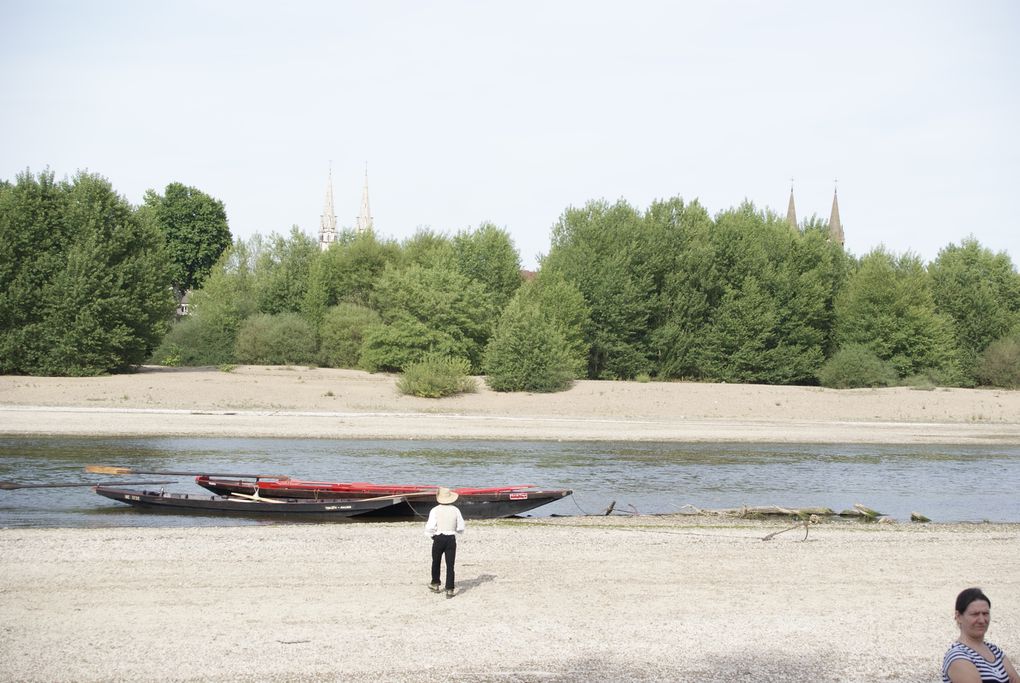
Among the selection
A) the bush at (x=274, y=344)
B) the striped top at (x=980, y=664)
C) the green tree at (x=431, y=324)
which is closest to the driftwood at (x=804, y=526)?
the striped top at (x=980, y=664)

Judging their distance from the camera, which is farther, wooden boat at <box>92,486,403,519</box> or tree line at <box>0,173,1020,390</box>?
tree line at <box>0,173,1020,390</box>

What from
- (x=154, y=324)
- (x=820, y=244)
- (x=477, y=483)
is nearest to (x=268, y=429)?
(x=477, y=483)

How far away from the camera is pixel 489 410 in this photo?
147 feet

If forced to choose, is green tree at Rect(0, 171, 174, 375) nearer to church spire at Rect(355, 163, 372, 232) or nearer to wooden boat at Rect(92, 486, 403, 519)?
wooden boat at Rect(92, 486, 403, 519)

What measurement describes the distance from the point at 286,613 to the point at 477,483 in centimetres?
1342

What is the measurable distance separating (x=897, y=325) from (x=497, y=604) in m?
54.1

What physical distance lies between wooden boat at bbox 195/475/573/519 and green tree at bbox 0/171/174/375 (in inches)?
1205

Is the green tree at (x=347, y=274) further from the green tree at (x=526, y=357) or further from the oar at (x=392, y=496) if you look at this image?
the oar at (x=392, y=496)

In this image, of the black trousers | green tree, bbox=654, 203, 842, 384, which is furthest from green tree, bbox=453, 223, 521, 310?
the black trousers

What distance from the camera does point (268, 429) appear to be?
1433 inches

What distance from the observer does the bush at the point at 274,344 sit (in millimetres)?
65000

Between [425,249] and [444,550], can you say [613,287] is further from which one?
[444,550]

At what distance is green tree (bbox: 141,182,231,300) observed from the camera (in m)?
89.4

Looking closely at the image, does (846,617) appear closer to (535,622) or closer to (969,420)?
(535,622)
